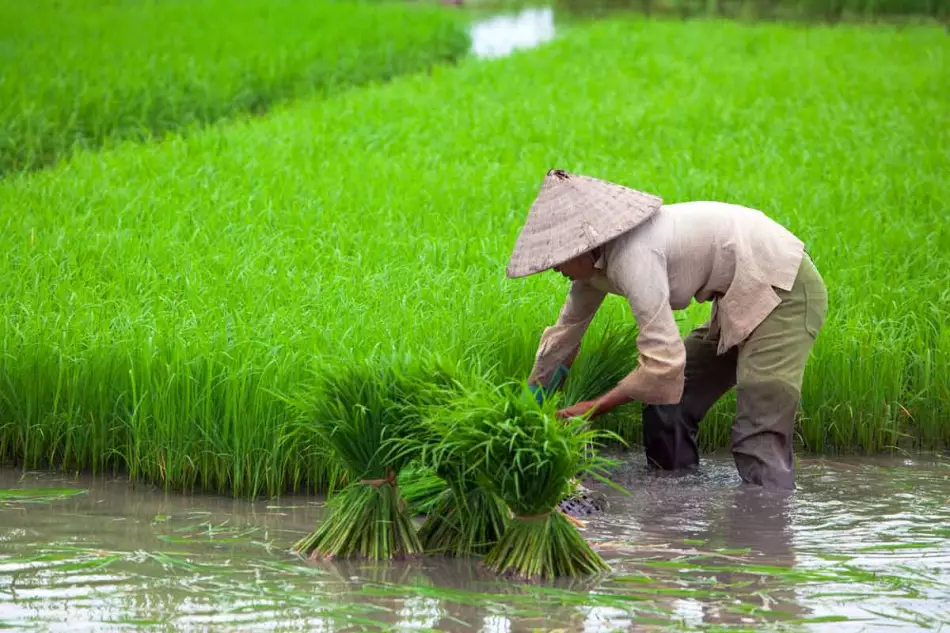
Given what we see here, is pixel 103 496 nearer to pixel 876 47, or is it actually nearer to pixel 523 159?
pixel 523 159

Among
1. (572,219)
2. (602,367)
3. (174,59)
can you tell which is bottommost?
(602,367)

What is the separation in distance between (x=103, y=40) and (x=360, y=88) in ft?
9.23

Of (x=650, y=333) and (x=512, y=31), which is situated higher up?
(x=512, y=31)

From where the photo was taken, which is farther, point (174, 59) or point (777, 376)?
point (174, 59)

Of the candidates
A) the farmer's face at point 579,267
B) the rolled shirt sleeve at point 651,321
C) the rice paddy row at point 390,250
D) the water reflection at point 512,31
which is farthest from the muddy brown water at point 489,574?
the water reflection at point 512,31

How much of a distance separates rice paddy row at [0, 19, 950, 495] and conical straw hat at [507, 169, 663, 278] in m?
0.44

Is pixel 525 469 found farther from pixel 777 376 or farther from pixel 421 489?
pixel 777 376

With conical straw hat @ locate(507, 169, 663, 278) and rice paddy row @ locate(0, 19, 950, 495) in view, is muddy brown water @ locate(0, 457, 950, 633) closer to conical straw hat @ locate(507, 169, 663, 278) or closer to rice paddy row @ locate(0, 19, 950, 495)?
rice paddy row @ locate(0, 19, 950, 495)

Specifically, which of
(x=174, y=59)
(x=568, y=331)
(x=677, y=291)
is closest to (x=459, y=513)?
(x=568, y=331)

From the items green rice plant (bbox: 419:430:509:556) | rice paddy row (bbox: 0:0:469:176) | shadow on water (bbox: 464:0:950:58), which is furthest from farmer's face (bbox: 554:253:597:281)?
shadow on water (bbox: 464:0:950:58)

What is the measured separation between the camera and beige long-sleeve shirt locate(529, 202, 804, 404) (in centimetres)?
400

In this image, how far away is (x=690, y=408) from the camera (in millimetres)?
4777

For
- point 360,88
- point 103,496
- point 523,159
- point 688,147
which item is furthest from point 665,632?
point 360,88

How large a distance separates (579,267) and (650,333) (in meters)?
0.31
